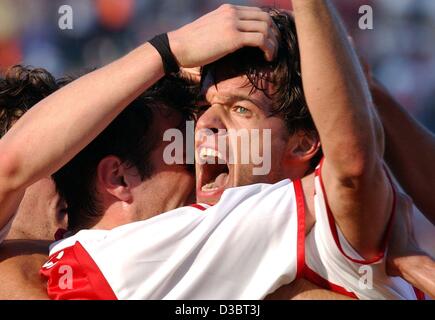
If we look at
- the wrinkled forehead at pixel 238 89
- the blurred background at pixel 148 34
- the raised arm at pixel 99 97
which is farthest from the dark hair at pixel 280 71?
the blurred background at pixel 148 34

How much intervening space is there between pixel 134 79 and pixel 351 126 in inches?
24.8

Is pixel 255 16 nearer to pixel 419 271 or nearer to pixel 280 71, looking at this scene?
pixel 280 71

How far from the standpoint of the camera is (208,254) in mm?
1987

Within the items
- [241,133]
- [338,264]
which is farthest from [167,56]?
[338,264]

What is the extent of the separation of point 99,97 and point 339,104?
663mm

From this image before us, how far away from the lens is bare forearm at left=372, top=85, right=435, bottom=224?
2283mm

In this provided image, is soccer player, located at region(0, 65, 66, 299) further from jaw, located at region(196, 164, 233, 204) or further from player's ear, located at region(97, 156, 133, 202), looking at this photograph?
jaw, located at region(196, 164, 233, 204)

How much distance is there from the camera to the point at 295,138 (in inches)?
91.6

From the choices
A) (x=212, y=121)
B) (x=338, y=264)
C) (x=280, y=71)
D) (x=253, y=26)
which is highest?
(x=253, y=26)

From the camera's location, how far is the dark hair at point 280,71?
7.38ft

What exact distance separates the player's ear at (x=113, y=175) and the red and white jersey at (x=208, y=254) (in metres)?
0.31

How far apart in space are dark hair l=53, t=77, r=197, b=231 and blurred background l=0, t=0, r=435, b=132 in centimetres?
201

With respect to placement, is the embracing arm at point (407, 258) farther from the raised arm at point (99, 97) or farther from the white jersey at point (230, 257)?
the raised arm at point (99, 97)
